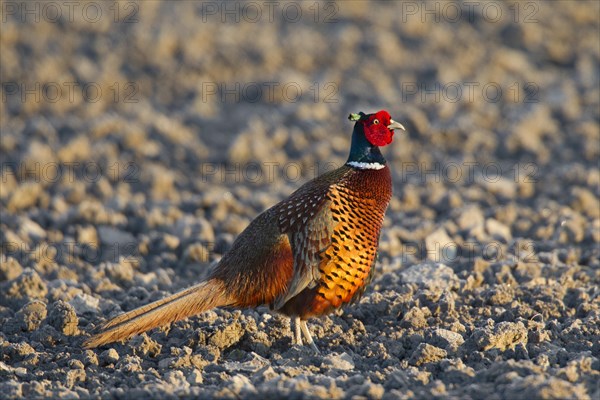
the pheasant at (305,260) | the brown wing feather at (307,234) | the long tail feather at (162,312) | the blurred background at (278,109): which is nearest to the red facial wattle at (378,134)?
A: the pheasant at (305,260)

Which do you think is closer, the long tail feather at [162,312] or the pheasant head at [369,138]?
the long tail feather at [162,312]

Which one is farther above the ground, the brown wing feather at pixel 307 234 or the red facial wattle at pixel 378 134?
the red facial wattle at pixel 378 134

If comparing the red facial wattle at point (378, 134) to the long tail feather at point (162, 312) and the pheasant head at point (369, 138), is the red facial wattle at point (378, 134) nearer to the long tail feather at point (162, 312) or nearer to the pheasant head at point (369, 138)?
the pheasant head at point (369, 138)

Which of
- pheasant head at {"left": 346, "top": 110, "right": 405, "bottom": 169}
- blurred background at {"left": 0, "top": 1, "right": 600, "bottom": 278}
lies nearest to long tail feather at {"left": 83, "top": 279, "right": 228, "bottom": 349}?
pheasant head at {"left": 346, "top": 110, "right": 405, "bottom": 169}

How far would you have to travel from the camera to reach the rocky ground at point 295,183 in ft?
17.0

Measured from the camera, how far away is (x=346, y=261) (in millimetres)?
5562

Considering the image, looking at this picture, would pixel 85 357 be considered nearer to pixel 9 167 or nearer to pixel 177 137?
pixel 9 167

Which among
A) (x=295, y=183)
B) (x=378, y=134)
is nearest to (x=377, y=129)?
(x=378, y=134)

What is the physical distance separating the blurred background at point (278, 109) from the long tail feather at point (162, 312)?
2.34 m

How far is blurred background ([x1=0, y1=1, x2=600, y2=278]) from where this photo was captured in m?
8.86

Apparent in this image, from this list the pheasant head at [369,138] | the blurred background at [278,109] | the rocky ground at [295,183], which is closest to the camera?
the rocky ground at [295,183]

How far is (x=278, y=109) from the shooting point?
11.5m

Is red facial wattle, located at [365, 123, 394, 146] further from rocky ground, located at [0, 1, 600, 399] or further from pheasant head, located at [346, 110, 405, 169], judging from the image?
rocky ground, located at [0, 1, 600, 399]

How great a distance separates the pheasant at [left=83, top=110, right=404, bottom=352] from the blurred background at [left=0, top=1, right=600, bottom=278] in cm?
222
